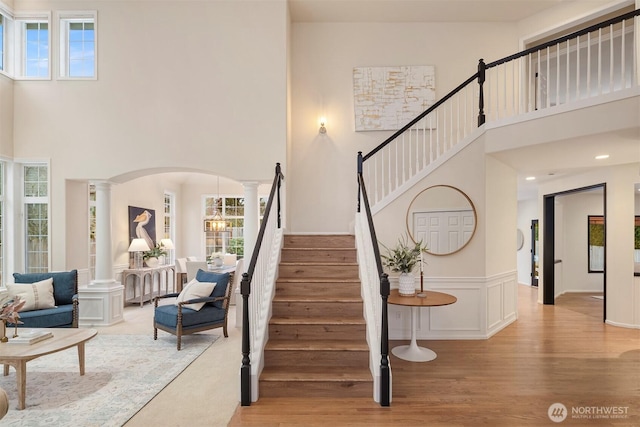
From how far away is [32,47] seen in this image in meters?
5.86

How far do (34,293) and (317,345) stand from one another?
4089 mm

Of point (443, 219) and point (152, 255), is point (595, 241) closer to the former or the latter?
point (443, 219)

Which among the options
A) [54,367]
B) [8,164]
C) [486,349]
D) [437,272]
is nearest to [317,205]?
[437,272]

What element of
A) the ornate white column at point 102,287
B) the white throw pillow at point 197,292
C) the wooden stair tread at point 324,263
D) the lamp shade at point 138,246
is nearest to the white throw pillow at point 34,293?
the ornate white column at point 102,287

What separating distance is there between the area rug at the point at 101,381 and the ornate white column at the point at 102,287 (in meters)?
0.77

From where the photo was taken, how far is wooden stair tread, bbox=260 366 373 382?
330 centimetres

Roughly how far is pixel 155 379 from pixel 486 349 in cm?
400

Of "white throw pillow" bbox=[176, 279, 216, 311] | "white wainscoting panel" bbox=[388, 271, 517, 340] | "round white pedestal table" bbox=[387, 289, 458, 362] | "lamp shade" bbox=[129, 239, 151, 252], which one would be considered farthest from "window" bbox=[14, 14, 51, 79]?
"white wainscoting panel" bbox=[388, 271, 517, 340]

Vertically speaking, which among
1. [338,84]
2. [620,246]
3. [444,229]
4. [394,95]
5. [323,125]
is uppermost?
[338,84]

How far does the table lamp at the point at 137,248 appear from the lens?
734 centimetres

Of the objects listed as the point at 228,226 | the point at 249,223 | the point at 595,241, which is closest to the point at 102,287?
the point at 249,223

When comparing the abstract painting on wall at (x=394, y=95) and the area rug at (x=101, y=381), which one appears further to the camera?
the abstract painting on wall at (x=394, y=95)

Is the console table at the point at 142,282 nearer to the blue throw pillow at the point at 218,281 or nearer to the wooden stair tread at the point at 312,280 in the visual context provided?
the blue throw pillow at the point at 218,281

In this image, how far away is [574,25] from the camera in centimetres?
596
